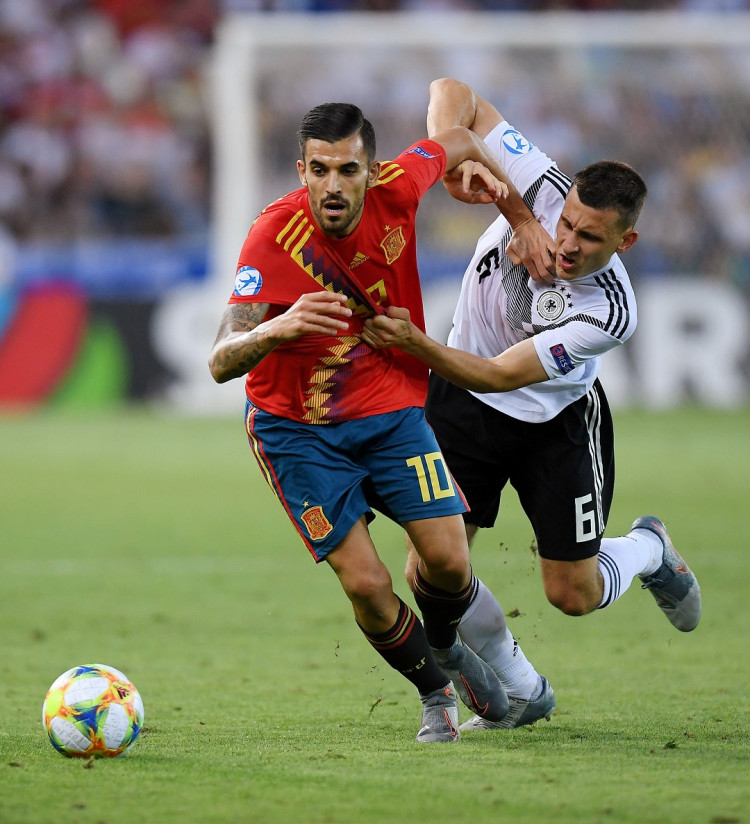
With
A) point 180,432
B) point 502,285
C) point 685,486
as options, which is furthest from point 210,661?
point 180,432

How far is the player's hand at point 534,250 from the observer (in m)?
5.18

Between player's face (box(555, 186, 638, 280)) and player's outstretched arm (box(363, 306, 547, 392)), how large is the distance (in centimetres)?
37

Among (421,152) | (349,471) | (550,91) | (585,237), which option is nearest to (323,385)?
(349,471)

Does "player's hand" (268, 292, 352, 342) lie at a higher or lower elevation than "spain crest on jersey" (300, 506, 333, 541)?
higher

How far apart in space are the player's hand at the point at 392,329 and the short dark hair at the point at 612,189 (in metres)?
0.96

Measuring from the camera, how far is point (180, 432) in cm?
1573

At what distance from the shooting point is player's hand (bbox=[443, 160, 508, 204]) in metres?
5.13

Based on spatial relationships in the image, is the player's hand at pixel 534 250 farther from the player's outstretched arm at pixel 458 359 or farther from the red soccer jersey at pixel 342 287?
the red soccer jersey at pixel 342 287

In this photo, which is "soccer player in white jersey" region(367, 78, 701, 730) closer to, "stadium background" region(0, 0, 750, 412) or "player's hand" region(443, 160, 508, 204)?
"player's hand" region(443, 160, 508, 204)

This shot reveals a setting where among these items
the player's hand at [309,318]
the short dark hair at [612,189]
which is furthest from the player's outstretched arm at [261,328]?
the short dark hair at [612,189]

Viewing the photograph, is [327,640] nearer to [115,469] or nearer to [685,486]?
[685,486]

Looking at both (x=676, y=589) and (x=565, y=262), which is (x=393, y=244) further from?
(x=676, y=589)

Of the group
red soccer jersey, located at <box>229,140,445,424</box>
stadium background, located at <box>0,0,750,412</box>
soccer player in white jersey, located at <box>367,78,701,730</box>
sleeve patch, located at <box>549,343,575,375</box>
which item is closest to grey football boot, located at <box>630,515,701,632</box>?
soccer player in white jersey, located at <box>367,78,701,730</box>

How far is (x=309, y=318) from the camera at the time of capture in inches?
159
